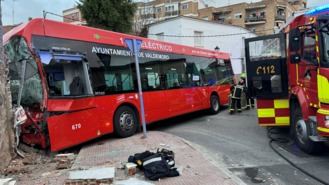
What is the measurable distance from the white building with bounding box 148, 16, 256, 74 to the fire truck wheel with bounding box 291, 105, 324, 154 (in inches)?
1069

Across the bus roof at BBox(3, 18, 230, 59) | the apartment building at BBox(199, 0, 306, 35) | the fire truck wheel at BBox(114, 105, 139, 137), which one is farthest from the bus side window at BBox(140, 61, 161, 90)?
the apartment building at BBox(199, 0, 306, 35)

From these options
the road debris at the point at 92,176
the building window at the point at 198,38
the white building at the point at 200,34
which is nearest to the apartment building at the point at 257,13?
the white building at the point at 200,34

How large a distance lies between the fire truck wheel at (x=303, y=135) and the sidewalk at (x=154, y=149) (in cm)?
226

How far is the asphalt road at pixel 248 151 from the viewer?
7.20 m

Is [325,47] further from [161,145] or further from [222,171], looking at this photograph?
[161,145]

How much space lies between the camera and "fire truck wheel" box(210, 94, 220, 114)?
1719cm

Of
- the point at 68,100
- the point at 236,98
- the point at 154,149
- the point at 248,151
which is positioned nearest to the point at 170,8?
the point at 236,98

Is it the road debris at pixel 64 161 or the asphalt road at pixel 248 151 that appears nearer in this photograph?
the asphalt road at pixel 248 151

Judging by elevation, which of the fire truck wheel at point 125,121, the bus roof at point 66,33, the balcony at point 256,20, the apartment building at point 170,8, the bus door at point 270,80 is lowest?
the fire truck wheel at point 125,121

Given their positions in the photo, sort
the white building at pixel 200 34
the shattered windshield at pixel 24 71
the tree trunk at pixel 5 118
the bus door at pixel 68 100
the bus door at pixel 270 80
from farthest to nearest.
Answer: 1. the white building at pixel 200 34
2. the bus door at pixel 270 80
3. the bus door at pixel 68 100
4. the shattered windshield at pixel 24 71
5. the tree trunk at pixel 5 118

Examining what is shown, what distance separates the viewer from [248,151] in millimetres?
9359

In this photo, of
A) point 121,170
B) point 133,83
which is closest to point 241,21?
point 133,83

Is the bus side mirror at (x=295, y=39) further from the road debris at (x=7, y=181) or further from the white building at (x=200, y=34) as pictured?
the white building at (x=200, y=34)

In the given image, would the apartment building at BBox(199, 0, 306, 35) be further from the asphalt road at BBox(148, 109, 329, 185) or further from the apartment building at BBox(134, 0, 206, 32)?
the asphalt road at BBox(148, 109, 329, 185)
